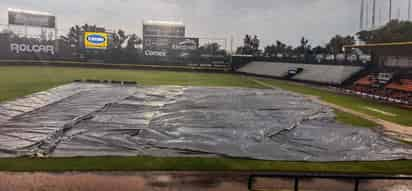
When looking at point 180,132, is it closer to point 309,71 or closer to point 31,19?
point 309,71

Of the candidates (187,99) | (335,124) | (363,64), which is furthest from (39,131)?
(363,64)

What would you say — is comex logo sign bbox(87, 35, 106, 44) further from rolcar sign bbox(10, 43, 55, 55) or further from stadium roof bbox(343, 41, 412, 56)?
stadium roof bbox(343, 41, 412, 56)

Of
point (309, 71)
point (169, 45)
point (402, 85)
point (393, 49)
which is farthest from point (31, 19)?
point (402, 85)

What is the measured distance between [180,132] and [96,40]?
133ft

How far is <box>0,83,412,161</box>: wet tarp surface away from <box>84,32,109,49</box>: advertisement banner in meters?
34.2

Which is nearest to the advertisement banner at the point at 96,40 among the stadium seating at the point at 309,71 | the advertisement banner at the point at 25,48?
the advertisement banner at the point at 25,48

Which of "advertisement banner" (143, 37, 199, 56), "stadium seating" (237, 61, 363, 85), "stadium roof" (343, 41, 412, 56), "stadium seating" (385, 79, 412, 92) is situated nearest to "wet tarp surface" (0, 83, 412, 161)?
"stadium seating" (385, 79, 412, 92)

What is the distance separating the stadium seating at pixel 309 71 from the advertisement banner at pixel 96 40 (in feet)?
62.0

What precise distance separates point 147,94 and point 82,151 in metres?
9.92

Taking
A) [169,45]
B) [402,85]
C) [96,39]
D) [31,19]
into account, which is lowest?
[402,85]

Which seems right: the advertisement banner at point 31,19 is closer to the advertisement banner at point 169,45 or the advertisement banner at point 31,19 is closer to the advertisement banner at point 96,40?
the advertisement banner at point 96,40

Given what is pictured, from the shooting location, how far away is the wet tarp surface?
8055 mm

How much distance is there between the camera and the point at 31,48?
152 ft

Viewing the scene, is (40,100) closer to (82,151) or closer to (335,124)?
(82,151)
